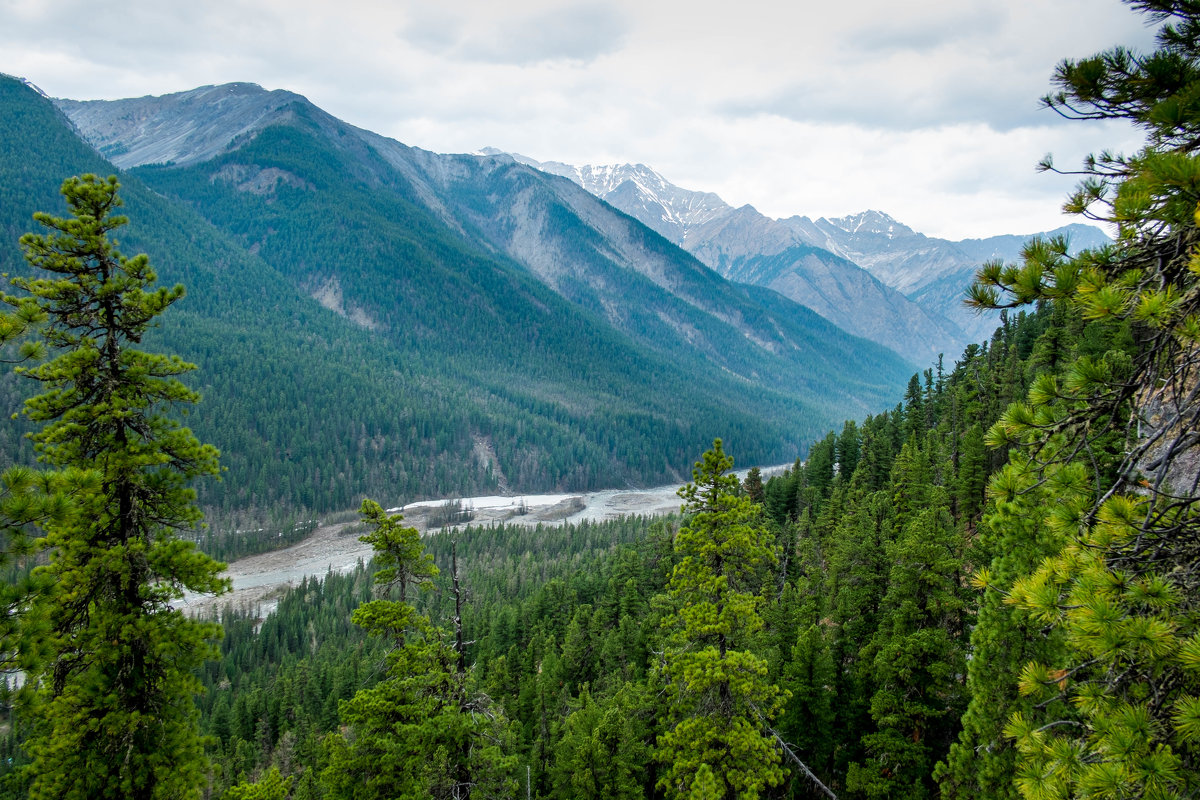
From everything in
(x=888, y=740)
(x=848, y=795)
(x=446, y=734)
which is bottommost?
(x=848, y=795)

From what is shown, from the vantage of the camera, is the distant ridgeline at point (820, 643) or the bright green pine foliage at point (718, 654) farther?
the distant ridgeline at point (820, 643)

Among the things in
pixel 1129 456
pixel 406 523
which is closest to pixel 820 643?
pixel 1129 456

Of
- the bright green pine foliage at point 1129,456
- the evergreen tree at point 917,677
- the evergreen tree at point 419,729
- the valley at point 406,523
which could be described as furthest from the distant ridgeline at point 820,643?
the valley at point 406,523

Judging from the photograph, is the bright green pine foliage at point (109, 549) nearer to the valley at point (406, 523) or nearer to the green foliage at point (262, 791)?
the green foliage at point (262, 791)

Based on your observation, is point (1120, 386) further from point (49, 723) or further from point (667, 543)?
point (667, 543)

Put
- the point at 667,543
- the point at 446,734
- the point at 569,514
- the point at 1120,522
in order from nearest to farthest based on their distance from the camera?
the point at 1120,522 < the point at 446,734 < the point at 667,543 < the point at 569,514

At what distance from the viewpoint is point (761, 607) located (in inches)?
1340

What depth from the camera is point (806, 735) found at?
23875mm

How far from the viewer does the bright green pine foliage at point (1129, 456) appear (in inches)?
185

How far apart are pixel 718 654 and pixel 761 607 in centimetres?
2082

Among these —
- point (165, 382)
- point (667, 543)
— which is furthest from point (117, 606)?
point (667, 543)

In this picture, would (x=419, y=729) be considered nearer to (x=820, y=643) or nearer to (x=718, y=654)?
(x=718, y=654)

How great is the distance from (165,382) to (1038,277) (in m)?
14.4

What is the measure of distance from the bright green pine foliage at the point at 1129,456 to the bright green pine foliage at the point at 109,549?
1323 cm
